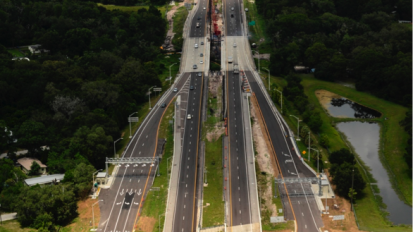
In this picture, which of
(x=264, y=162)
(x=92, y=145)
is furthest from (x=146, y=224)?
(x=264, y=162)

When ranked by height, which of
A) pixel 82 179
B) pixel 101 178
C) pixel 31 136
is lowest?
pixel 101 178

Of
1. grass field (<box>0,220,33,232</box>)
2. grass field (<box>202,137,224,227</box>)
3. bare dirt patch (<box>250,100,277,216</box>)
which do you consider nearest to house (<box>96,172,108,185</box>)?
grass field (<box>0,220,33,232</box>)

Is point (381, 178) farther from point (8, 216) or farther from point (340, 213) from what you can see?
point (8, 216)

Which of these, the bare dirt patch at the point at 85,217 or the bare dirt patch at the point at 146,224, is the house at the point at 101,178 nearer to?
the bare dirt patch at the point at 85,217

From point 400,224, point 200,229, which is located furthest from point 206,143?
point 400,224

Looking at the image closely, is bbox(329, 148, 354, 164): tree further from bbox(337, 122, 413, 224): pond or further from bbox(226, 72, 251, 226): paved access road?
bbox(226, 72, 251, 226): paved access road

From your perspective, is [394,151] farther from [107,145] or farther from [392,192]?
[107,145]
